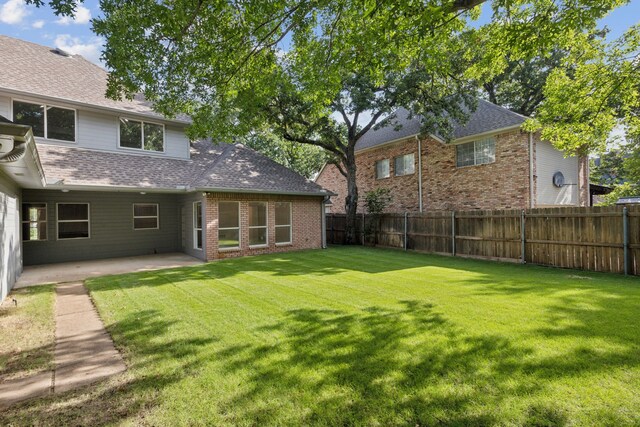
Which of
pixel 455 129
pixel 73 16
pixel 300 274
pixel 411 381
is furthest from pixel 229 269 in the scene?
pixel 455 129

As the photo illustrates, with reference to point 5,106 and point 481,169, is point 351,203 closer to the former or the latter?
point 481,169

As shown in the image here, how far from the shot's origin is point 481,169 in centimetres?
1477

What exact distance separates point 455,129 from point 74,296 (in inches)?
644

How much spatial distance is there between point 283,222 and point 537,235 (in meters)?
9.37

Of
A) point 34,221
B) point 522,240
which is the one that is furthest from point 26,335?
point 522,240

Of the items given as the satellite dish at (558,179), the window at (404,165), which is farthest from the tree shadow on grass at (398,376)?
the window at (404,165)

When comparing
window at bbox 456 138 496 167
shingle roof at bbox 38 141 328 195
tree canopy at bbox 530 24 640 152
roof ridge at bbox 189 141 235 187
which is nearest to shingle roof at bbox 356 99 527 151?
window at bbox 456 138 496 167

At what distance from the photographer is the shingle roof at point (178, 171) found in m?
10.3

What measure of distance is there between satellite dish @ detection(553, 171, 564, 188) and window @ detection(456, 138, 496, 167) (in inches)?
104

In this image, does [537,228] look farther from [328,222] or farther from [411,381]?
[328,222]

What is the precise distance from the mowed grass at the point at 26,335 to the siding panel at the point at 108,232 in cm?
519

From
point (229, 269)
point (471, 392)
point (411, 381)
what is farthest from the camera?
point (229, 269)

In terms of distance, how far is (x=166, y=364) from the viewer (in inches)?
141

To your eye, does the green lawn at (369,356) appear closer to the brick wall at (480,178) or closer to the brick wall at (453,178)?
the brick wall at (480,178)
